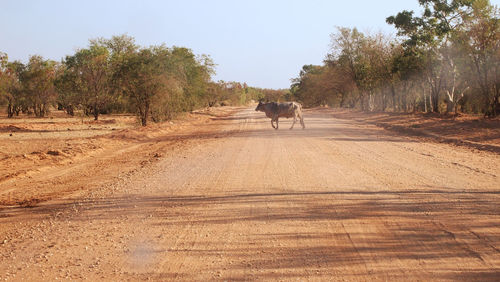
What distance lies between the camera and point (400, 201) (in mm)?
6668

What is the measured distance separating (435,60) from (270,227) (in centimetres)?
2707

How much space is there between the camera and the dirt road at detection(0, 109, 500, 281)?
4.34 m

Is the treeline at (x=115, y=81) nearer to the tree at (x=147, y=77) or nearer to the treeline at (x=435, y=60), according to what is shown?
the tree at (x=147, y=77)

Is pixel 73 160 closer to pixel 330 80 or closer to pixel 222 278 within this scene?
pixel 222 278

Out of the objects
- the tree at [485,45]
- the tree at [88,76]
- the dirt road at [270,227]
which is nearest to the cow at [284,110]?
the tree at [485,45]

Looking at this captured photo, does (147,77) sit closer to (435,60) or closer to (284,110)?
(284,110)

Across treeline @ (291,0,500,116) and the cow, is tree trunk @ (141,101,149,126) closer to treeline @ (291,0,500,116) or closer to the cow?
the cow

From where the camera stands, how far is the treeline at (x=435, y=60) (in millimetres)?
22469

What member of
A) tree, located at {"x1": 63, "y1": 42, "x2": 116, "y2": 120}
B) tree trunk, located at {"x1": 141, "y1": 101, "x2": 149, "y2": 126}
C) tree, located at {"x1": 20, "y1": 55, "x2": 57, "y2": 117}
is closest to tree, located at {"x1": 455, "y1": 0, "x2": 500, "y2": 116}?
tree trunk, located at {"x1": 141, "y1": 101, "x2": 149, "y2": 126}

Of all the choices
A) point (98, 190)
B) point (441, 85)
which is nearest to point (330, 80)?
point (441, 85)

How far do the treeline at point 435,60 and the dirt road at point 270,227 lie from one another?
1556cm

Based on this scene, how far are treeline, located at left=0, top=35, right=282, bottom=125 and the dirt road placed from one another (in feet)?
57.3

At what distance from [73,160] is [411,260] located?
11495mm

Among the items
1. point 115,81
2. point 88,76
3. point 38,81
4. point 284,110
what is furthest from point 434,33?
point 38,81
